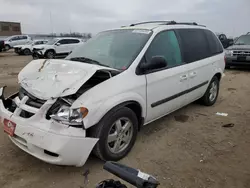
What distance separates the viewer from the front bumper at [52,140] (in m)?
2.39

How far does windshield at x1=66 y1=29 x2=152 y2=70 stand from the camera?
3273 mm

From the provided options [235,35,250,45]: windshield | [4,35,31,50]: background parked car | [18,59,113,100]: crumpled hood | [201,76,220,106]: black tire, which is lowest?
[201,76,220,106]: black tire

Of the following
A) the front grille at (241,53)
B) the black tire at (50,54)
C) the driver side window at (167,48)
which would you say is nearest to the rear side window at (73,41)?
the black tire at (50,54)

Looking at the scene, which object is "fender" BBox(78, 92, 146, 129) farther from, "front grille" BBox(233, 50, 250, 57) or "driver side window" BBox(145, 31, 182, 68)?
"front grille" BBox(233, 50, 250, 57)

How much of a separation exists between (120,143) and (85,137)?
2.28 ft

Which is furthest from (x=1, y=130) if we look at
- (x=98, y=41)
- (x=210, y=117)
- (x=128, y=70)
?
(x=210, y=117)

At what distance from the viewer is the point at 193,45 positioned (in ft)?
14.3

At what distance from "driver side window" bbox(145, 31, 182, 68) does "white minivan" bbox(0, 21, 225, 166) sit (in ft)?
0.05

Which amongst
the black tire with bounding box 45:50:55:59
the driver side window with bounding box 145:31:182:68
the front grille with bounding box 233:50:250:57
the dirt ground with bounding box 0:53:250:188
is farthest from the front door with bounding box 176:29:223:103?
the black tire with bounding box 45:50:55:59

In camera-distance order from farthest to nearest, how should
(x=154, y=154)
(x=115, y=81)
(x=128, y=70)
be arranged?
(x=154, y=154)
(x=128, y=70)
(x=115, y=81)

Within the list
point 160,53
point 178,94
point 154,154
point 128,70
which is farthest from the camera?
point 178,94

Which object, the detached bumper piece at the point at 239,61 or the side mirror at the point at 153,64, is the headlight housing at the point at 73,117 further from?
the detached bumper piece at the point at 239,61

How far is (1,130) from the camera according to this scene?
397 centimetres

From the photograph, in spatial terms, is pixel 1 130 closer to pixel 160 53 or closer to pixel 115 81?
pixel 115 81
